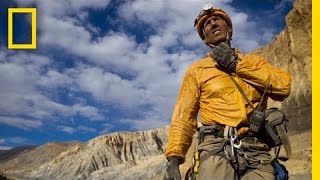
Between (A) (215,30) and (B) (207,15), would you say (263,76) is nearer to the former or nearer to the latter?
(A) (215,30)

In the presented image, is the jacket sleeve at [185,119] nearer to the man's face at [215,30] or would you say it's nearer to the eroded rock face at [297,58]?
the man's face at [215,30]

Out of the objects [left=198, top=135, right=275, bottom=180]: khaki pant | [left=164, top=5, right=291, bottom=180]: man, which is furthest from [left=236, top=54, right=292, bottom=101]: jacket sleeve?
Result: [left=198, top=135, right=275, bottom=180]: khaki pant

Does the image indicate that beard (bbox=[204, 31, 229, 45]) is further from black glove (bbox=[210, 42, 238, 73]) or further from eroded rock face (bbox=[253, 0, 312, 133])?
eroded rock face (bbox=[253, 0, 312, 133])

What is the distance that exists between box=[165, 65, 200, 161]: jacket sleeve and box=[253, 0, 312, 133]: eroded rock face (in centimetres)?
4853

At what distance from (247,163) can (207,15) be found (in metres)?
1.55

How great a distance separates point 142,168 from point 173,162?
4222 inches

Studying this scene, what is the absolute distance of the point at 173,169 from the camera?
4.96 m

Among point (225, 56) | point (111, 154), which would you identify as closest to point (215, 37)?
point (225, 56)

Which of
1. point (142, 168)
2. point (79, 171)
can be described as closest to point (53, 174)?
point (79, 171)

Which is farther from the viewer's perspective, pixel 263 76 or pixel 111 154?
pixel 111 154

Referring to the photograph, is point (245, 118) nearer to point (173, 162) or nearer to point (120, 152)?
point (173, 162)

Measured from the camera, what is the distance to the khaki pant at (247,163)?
4.71 metres

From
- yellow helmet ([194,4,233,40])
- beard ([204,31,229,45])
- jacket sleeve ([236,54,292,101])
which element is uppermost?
yellow helmet ([194,4,233,40])

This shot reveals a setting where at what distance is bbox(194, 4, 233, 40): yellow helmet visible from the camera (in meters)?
5.34
